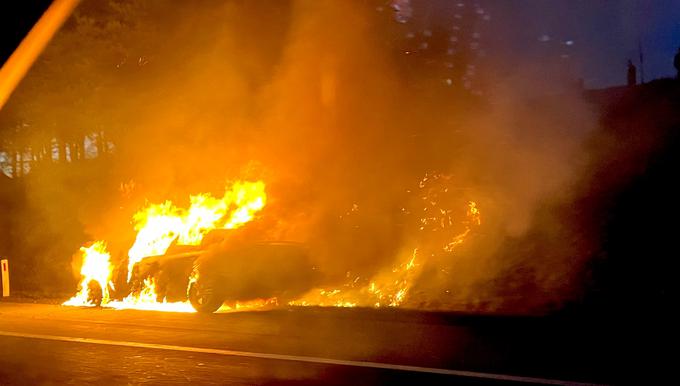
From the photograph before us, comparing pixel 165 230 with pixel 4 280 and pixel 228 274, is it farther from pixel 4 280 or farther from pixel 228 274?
pixel 228 274

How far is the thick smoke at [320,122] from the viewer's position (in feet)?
55.1

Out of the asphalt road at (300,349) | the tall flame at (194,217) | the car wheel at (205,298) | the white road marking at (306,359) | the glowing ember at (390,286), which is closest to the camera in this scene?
the white road marking at (306,359)

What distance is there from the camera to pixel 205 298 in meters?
12.9

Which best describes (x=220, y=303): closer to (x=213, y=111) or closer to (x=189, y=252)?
(x=189, y=252)

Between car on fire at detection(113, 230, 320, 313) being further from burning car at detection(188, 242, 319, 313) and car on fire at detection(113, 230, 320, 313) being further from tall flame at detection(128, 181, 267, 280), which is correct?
tall flame at detection(128, 181, 267, 280)

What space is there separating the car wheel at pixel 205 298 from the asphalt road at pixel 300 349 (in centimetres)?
68

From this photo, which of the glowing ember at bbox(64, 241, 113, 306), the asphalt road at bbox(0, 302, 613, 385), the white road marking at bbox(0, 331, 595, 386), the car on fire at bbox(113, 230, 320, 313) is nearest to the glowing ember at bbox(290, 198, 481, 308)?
the car on fire at bbox(113, 230, 320, 313)

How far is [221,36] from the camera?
795 inches

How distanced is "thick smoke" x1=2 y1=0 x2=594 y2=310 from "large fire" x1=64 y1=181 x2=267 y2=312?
2.00 ft

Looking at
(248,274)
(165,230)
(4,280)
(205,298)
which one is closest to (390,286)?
(248,274)

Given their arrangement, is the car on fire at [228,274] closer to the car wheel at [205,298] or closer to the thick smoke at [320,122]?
the car wheel at [205,298]

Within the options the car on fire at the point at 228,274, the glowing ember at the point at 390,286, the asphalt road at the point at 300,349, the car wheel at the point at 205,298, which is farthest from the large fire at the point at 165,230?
the glowing ember at the point at 390,286

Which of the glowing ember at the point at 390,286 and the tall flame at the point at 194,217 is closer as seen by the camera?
the glowing ember at the point at 390,286

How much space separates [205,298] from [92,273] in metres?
3.60
